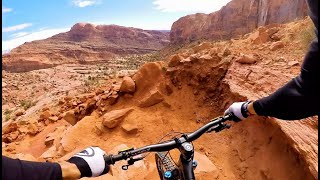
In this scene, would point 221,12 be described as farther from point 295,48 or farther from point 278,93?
point 278,93

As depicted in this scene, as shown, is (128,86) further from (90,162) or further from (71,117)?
(90,162)

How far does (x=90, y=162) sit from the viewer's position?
76.7 inches

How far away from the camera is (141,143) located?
6289 mm

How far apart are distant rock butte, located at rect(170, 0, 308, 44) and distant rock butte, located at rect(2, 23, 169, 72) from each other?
20783mm

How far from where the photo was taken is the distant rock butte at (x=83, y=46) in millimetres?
69688

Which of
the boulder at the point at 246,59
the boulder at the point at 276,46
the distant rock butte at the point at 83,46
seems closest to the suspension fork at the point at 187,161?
the boulder at the point at 246,59

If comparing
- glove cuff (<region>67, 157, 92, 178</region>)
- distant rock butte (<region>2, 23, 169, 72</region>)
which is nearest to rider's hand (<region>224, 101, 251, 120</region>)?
glove cuff (<region>67, 157, 92, 178</region>)

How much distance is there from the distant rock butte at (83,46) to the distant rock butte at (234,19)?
818 inches

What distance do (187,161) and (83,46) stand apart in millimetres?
85855

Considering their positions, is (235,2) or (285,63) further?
(235,2)

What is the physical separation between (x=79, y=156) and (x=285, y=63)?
5222 mm

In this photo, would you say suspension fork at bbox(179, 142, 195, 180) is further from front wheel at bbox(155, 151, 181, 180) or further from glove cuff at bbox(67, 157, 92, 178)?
glove cuff at bbox(67, 157, 92, 178)

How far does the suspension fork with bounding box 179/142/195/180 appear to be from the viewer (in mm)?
2188

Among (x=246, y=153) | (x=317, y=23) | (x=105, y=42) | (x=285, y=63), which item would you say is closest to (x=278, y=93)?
(x=317, y=23)
